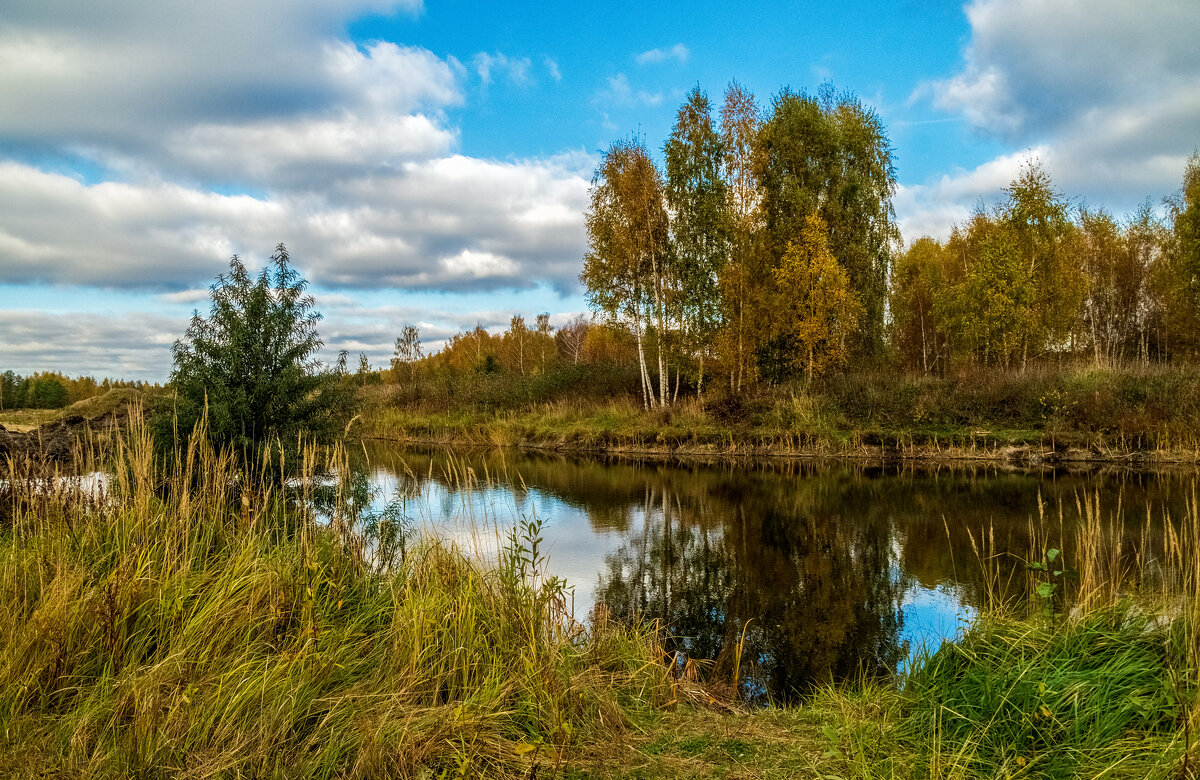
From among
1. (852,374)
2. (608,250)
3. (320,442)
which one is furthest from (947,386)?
(320,442)

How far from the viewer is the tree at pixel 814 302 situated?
2375 centimetres

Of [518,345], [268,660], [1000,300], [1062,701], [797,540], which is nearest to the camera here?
[1062,701]

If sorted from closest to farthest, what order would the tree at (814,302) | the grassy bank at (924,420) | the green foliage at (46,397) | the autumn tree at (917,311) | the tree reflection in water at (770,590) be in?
the tree reflection in water at (770,590) → the grassy bank at (924,420) → the tree at (814,302) → the green foliage at (46,397) → the autumn tree at (917,311)

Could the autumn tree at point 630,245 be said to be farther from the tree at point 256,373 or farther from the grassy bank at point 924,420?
the tree at point 256,373

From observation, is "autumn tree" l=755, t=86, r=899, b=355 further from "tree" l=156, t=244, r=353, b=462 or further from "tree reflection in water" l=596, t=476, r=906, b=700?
"tree" l=156, t=244, r=353, b=462

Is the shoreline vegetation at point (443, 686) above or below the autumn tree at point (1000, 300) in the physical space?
below

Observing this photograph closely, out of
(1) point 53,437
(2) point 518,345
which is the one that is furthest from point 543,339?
(1) point 53,437

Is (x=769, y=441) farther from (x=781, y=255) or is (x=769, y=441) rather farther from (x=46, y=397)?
(x=46, y=397)

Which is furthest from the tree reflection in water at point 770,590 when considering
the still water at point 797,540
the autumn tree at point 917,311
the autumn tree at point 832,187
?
the autumn tree at point 917,311

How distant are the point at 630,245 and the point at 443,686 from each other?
2339 cm

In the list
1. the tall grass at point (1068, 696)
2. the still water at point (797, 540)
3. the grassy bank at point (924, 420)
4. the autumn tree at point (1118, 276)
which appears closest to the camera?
the tall grass at point (1068, 696)

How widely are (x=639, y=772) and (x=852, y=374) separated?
23680 millimetres

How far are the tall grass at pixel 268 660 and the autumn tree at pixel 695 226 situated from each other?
871 inches

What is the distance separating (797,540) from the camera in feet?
37.9
